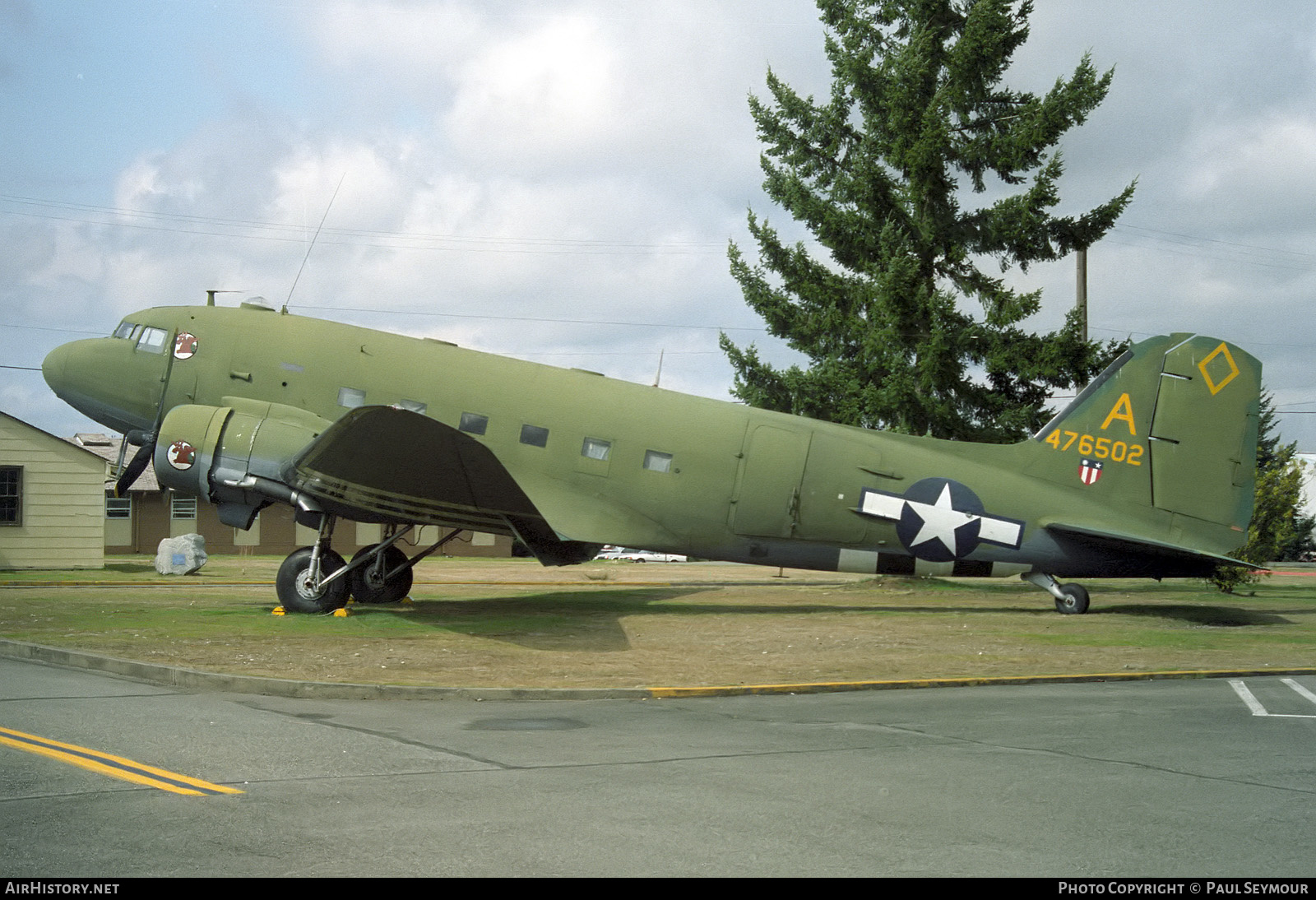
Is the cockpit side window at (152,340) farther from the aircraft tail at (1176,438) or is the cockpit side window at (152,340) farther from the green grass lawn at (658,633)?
the aircraft tail at (1176,438)

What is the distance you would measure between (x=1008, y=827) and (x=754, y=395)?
82.6ft

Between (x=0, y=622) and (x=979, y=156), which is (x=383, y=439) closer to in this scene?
(x=0, y=622)

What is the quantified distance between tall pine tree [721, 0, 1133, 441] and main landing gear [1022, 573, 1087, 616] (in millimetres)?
9153

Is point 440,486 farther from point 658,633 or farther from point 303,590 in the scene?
point 658,633

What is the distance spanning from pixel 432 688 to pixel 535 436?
27.4ft

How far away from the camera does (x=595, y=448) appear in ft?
63.4

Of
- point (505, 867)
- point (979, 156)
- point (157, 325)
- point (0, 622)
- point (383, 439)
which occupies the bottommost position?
point (0, 622)

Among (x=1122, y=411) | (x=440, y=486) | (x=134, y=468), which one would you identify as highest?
(x=1122, y=411)

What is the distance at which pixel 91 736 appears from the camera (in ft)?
27.8

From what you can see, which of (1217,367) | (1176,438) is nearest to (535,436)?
(1176,438)

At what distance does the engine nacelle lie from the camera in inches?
688

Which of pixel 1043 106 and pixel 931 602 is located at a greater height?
pixel 1043 106

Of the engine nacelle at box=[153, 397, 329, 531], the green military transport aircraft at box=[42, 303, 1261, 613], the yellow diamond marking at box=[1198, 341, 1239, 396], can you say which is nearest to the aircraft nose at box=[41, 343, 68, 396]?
the green military transport aircraft at box=[42, 303, 1261, 613]

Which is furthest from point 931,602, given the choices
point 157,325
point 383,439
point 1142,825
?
point 1142,825
